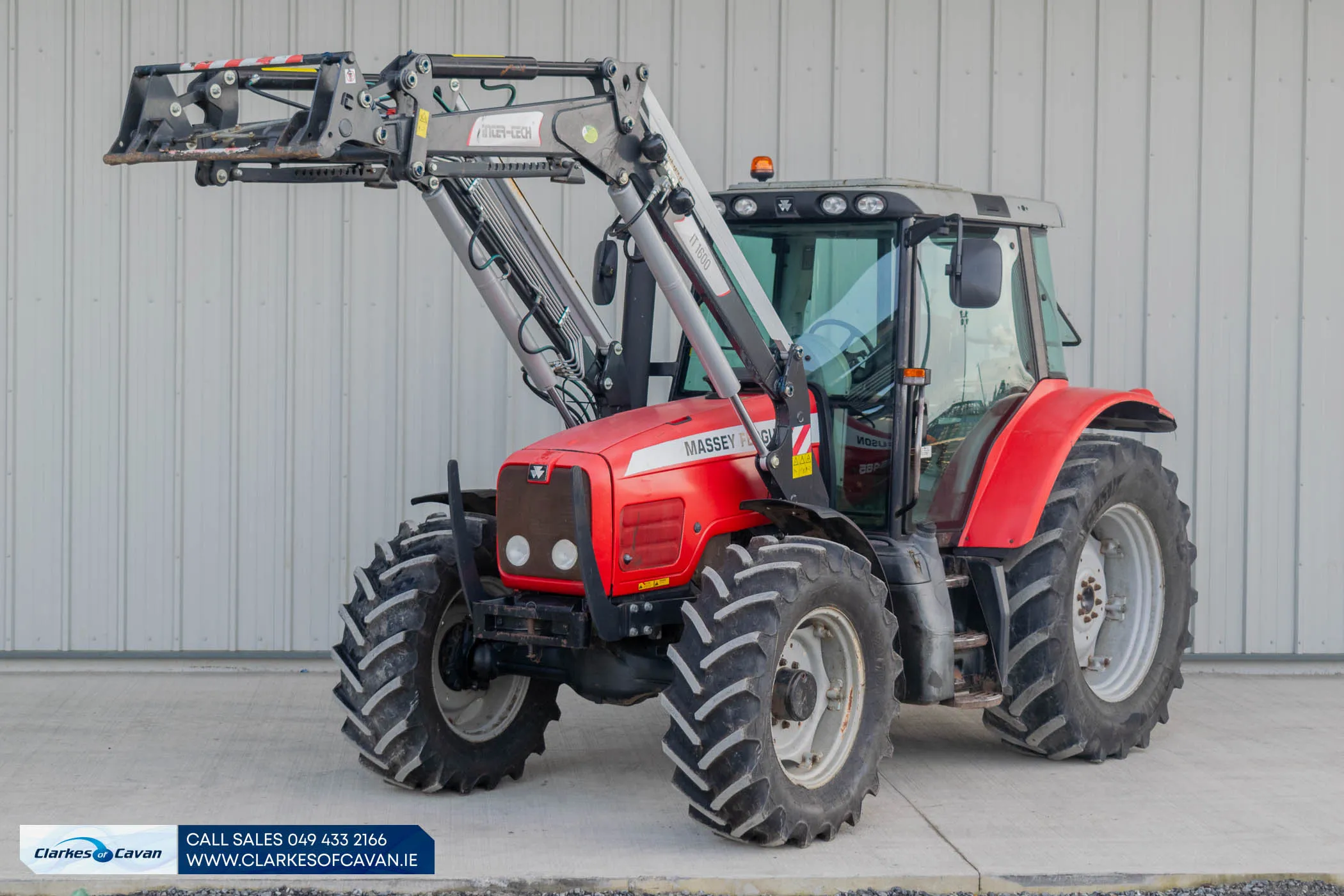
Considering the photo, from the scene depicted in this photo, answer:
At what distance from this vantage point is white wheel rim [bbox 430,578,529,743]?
6195mm

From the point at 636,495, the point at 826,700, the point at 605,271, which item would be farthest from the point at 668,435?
the point at 826,700

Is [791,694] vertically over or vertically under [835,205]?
under

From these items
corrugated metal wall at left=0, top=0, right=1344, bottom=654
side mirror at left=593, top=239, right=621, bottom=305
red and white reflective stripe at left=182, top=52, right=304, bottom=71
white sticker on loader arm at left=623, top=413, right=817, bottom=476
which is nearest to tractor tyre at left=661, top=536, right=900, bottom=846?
white sticker on loader arm at left=623, top=413, right=817, bottom=476

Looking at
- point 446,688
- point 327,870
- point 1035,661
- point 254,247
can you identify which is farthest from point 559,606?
point 254,247

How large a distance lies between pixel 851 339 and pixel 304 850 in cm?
278

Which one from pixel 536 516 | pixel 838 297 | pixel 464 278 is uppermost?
pixel 464 278

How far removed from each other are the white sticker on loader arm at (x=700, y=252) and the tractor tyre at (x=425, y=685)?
130cm

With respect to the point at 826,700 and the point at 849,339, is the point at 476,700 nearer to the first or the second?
the point at 826,700

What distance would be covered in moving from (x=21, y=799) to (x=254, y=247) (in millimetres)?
3621

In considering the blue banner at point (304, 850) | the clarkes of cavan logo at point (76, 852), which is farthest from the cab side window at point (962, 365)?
the clarkes of cavan logo at point (76, 852)

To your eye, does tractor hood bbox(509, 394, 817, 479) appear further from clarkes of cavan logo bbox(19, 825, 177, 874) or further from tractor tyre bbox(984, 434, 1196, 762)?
clarkes of cavan logo bbox(19, 825, 177, 874)

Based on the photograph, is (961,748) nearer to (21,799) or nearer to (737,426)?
(737,426)

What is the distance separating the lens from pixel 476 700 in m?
6.39

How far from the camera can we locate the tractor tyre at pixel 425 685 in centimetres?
600
